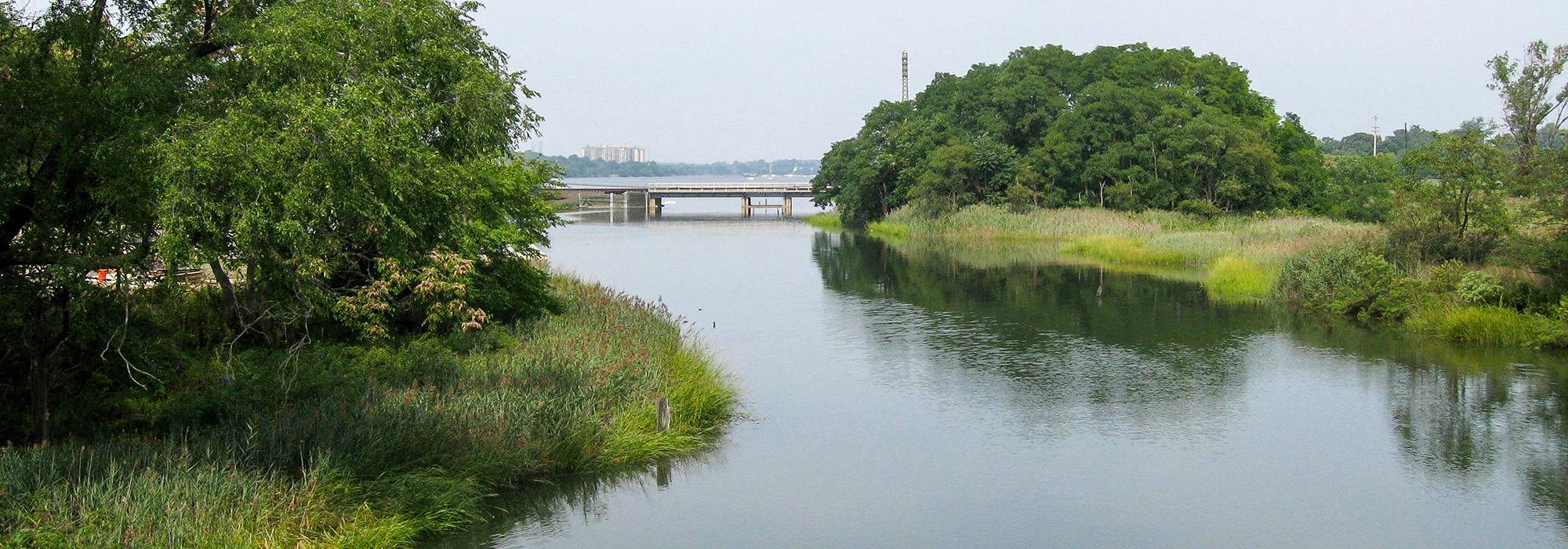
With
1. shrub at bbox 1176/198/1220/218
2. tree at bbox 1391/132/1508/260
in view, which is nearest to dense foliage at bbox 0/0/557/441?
tree at bbox 1391/132/1508/260

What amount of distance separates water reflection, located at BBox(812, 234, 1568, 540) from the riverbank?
2.57 feet

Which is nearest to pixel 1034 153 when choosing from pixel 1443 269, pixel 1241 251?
pixel 1241 251

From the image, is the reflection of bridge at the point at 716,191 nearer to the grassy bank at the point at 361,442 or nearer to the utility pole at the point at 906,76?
the utility pole at the point at 906,76

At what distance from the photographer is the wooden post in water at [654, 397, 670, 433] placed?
50.1 ft

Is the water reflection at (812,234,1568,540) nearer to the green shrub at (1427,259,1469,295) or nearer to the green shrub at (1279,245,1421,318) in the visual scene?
the green shrub at (1279,245,1421,318)

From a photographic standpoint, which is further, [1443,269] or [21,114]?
[1443,269]

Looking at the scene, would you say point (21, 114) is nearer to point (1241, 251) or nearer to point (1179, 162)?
point (1241, 251)

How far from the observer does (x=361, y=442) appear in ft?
39.8

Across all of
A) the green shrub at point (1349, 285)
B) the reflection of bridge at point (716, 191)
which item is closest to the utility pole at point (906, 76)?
the reflection of bridge at point (716, 191)

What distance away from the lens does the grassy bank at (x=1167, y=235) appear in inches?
1330

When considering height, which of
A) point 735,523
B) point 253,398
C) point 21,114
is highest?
point 21,114

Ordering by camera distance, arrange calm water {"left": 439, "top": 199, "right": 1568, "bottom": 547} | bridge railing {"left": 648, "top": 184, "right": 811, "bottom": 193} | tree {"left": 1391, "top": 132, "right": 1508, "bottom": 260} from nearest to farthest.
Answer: calm water {"left": 439, "top": 199, "right": 1568, "bottom": 547}
tree {"left": 1391, "top": 132, "right": 1508, "bottom": 260}
bridge railing {"left": 648, "top": 184, "right": 811, "bottom": 193}

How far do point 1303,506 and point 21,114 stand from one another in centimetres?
1312

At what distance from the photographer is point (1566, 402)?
1797 centimetres
